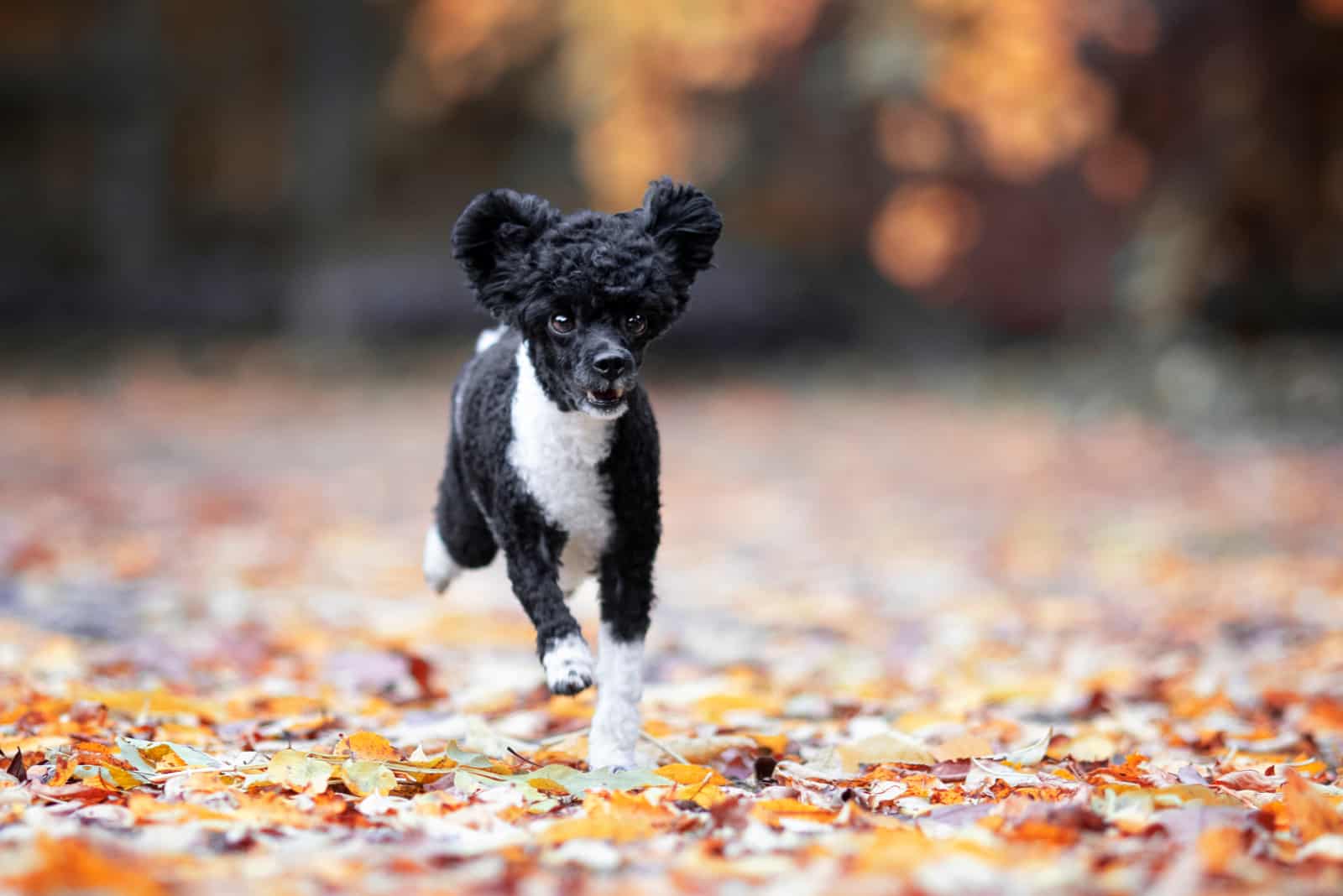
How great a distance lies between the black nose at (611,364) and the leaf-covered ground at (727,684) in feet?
2.98

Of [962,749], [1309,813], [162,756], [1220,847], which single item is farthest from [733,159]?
[1220,847]

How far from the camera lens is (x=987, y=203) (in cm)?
1803

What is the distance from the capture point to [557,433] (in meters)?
3.29

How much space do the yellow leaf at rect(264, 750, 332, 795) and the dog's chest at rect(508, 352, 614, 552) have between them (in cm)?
78

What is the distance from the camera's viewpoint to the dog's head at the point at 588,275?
309 centimetres

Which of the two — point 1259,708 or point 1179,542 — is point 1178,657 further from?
point 1179,542

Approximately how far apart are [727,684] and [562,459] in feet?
6.41

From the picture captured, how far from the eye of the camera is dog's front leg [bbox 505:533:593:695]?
309cm

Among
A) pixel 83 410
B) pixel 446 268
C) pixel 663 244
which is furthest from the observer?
pixel 446 268

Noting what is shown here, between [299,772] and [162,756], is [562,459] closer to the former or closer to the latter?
[299,772]

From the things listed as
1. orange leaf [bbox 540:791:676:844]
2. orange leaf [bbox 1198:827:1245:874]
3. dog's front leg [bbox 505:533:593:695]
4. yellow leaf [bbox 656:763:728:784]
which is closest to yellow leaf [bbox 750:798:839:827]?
orange leaf [bbox 540:791:676:844]

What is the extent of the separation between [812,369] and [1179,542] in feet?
34.7

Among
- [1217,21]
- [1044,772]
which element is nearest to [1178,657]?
[1044,772]

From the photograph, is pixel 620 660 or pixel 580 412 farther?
pixel 620 660
